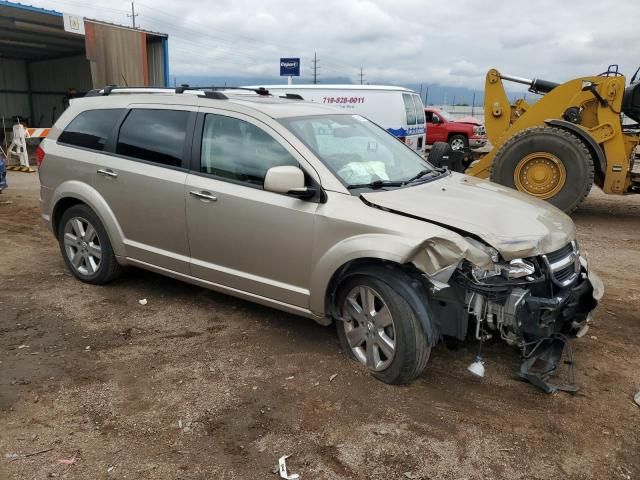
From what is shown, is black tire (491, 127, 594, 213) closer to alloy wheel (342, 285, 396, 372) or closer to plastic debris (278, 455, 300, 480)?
alloy wheel (342, 285, 396, 372)

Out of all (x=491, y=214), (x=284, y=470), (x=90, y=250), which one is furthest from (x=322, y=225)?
(x=90, y=250)

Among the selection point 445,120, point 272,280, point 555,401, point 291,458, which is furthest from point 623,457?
point 445,120

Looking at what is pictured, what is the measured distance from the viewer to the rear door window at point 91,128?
16.1 feet

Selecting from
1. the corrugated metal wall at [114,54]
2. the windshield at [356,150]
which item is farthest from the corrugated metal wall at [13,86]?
the windshield at [356,150]

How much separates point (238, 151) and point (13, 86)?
2604 centimetres

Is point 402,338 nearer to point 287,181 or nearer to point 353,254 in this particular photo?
point 353,254

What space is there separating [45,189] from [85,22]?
12.8 metres

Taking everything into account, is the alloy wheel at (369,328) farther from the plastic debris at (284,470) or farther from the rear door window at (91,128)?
the rear door window at (91,128)

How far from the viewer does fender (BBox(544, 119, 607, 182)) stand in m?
8.31

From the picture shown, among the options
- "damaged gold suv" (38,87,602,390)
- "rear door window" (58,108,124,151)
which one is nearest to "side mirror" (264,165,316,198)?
"damaged gold suv" (38,87,602,390)

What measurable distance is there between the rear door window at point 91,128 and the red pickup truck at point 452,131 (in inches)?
640

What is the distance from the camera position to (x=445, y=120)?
20328 millimetres

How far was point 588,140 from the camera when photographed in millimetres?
8312

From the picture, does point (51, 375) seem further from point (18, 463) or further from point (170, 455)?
point (170, 455)
